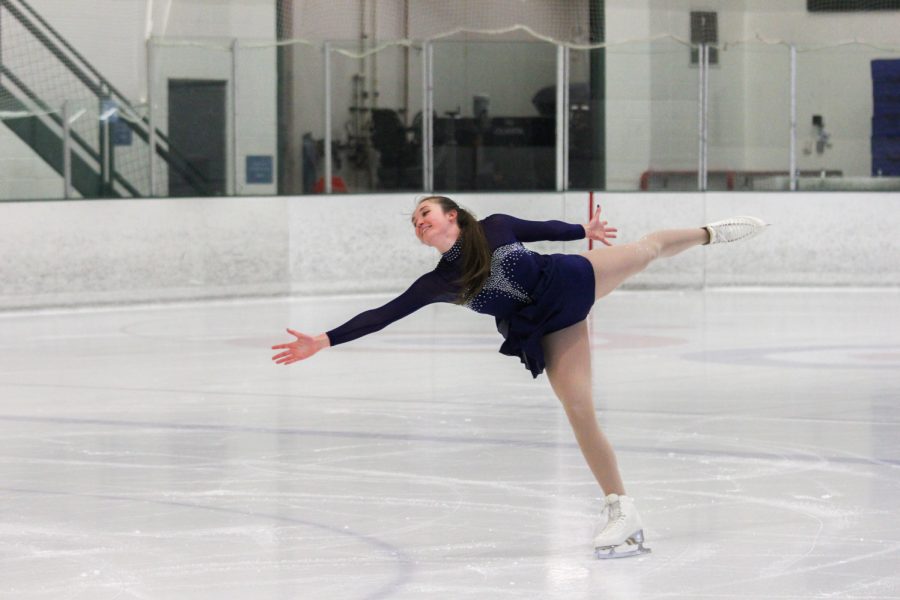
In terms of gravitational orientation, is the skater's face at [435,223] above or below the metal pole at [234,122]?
below

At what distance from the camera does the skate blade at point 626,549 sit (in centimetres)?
498

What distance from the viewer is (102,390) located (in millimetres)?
9375

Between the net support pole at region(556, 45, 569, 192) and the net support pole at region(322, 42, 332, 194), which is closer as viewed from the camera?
the net support pole at region(322, 42, 332, 194)

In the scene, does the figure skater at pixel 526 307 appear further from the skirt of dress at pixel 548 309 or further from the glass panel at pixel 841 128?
the glass panel at pixel 841 128

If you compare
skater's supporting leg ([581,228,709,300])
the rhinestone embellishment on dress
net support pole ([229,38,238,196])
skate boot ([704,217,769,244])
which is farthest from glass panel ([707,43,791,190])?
the rhinestone embellishment on dress

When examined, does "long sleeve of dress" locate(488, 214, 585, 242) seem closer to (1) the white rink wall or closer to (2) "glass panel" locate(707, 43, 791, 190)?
(1) the white rink wall

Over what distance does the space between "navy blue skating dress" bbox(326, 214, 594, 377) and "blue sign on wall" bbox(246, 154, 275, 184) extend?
11378 millimetres

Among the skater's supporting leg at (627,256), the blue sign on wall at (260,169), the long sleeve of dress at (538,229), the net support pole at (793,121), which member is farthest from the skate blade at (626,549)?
the net support pole at (793,121)

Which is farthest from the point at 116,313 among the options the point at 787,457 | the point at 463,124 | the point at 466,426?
the point at 787,457

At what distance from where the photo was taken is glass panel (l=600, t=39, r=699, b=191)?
17.1m

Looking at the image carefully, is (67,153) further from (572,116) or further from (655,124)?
(655,124)

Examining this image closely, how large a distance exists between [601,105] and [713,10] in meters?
3.21

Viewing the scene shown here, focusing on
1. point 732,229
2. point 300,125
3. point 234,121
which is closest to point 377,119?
point 300,125

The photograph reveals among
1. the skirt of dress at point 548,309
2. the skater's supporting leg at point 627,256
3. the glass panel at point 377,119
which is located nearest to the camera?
the skirt of dress at point 548,309
